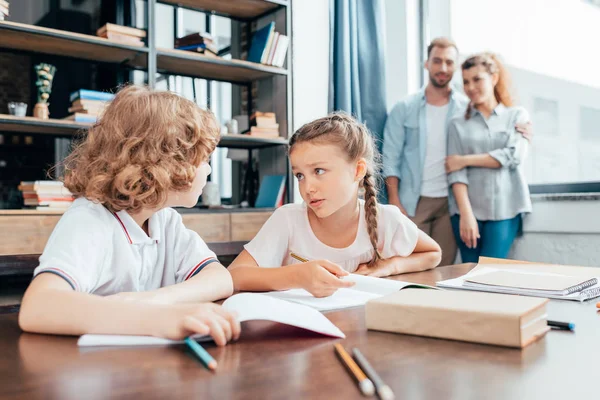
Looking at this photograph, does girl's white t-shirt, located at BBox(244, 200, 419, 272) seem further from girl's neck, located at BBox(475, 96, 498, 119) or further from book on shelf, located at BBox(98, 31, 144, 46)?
book on shelf, located at BBox(98, 31, 144, 46)

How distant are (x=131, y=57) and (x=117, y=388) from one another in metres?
2.69

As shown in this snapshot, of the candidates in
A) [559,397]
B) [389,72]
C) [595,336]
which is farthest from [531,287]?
[389,72]

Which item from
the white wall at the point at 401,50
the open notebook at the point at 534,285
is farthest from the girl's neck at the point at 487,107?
the open notebook at the point at 534,285

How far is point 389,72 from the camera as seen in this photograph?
384 cm

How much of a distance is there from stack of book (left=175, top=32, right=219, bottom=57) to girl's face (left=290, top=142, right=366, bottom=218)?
1.72m

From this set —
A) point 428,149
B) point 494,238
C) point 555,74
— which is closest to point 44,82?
point 428,149

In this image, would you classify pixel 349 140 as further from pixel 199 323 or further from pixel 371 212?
pixel 199 323

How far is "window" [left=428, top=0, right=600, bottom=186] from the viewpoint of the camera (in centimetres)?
304

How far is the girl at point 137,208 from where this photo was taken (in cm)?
89

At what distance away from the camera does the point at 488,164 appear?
2.75 m

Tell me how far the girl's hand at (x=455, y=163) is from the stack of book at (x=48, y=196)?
1874 mm

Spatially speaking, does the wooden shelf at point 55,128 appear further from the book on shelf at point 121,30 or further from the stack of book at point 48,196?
the book on shelf at point 121,30

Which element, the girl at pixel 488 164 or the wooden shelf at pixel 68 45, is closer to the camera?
the wooden shelf at pixel 68 45

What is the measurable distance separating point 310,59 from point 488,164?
1404mm
